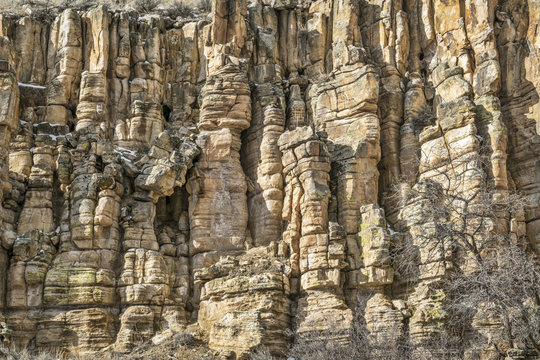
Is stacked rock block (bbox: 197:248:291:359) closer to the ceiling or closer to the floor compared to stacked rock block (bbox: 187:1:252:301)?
closer to the floor

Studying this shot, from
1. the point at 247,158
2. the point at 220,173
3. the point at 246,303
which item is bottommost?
the point at 246,303

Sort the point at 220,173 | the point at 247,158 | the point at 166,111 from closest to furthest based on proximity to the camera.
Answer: the point at 220,173
the point at 247,158
the point at 166,111

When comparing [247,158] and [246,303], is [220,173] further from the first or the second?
[246,303]

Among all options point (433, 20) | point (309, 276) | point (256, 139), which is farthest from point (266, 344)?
point (433, 20)

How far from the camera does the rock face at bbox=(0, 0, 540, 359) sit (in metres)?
25.8

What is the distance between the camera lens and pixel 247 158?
3084 centimetres

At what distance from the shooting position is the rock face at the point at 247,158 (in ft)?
84.7

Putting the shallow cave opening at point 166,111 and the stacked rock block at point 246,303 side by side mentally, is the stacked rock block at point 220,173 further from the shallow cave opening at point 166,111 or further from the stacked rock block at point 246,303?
the shallow cave opening at point 166,111

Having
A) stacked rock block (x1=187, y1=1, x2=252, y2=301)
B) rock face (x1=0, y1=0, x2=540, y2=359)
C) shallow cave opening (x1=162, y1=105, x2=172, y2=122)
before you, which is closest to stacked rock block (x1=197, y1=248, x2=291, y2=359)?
rock face (x1=0, y1=0, x2=540, y2=359)

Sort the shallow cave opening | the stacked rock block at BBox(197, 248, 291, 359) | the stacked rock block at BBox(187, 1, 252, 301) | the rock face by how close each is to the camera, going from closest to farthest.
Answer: the stacked rock block at BBox(197, 248, 291, 359)
the rock face
the stacked rock block at BBox(187, 1, 252, 301)
the shallow cave opening

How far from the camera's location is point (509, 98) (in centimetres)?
2942

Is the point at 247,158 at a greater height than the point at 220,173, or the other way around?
the point at 247,158

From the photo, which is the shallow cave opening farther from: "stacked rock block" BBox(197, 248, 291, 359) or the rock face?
"stacked rock block" BBox(197, 248, 291, 359)

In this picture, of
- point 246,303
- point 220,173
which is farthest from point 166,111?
point 246,303
